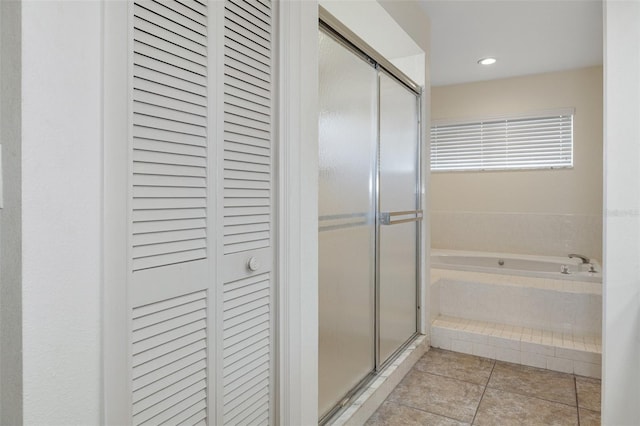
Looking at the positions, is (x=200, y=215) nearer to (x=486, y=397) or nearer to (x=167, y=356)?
(x=167, y=356)

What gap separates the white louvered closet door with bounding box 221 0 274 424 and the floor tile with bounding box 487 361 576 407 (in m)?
1.75

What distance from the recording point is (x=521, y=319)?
305 cm

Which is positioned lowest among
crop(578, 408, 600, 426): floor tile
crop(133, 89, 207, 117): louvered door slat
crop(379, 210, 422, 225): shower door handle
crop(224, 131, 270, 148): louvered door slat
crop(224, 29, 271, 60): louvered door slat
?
crop(578, 408, 600, 426): floor tile

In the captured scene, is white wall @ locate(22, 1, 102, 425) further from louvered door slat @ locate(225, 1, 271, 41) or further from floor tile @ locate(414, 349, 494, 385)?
floor tile @ locate(414, 349, 494, 385)

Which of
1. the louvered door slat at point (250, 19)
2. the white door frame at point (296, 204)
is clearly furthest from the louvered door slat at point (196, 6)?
the white door frame at point (296, 204)

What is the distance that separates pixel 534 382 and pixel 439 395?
2.17 feet

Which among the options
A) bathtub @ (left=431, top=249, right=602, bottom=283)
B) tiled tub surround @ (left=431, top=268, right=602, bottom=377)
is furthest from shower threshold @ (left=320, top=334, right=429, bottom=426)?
bathtub @ (left=431, top=249, right=602, bottom=283)

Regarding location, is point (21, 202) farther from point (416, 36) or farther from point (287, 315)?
point (416, 36)

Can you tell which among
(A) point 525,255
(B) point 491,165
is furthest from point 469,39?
(A) point 525,255

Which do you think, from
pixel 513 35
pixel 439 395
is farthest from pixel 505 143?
pixel 439 395

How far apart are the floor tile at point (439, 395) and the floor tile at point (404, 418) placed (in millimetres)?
48

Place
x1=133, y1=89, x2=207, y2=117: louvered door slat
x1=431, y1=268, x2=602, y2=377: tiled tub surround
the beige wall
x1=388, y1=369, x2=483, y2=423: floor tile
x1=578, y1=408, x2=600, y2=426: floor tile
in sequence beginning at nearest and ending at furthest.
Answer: x1=133, y1=89, x2=207, y2=117: louvered door slat → x1=578, y1=408, x2=600, y2=426: floor tile → x1=388, y1=369, x2=483, y2=423: floor tile → x1=431, y1=268, x2=602, y2=377: tiled tub surround → the beige wall

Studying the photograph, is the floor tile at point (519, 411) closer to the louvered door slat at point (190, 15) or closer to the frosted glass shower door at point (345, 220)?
the frosted glass shower door at point (345, 220)

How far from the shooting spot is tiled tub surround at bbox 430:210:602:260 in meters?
4.00
